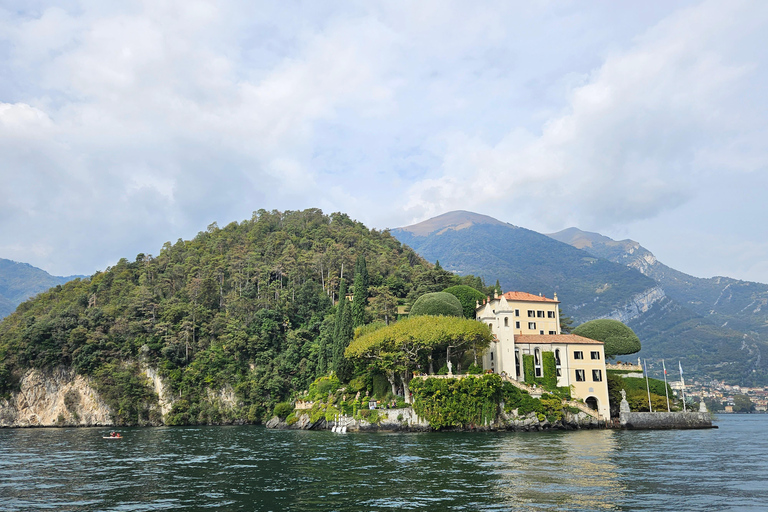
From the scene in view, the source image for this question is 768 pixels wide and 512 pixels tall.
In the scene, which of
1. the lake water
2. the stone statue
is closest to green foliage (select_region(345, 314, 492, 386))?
the stone statue

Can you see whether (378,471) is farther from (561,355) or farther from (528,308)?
(528,308)

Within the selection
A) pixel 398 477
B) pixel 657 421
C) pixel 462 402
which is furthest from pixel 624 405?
pixel 398 477

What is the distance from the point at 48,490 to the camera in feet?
82.6

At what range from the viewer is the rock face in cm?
9744

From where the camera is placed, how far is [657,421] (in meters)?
64.7

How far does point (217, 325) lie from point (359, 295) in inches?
1183

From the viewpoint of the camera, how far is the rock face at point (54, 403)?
97.4 metres

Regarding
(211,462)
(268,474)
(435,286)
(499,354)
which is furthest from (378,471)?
(435,286)

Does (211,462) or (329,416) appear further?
(329,416)

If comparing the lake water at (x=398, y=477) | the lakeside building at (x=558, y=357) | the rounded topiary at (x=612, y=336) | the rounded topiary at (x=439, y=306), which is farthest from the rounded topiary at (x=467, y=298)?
the lake water at (x=398, y=477)

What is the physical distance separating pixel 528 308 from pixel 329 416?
33.5 m

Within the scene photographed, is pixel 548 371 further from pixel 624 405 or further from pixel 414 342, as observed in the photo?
pixel 414 342

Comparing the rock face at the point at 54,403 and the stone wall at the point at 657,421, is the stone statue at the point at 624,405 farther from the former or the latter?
the rock face at the point at 54,403

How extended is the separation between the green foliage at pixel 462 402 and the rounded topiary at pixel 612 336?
2383cm
